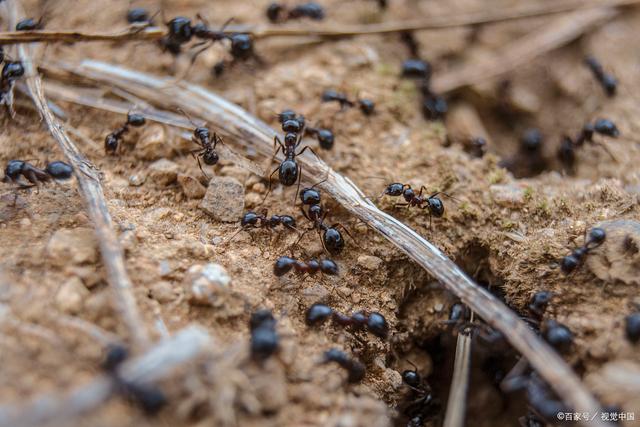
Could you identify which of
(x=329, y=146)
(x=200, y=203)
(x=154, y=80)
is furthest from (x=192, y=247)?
(x=154, y=80)

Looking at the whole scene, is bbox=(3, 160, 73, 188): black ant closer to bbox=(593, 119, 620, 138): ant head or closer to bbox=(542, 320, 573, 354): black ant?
bbox=(542, 320, 573, 354): black ant

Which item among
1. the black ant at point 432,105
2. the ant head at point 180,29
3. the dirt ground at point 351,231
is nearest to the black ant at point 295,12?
the dirt ground at point 351,231

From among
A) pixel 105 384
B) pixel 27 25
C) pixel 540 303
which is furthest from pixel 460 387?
pixel 27 25

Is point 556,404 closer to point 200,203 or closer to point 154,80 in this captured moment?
point 200,203

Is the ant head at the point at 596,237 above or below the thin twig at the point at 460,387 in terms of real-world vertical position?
above

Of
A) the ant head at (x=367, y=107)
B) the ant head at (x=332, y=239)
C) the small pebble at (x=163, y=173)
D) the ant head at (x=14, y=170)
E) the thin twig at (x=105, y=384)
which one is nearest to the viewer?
the thin twig at (x=105, y=384)

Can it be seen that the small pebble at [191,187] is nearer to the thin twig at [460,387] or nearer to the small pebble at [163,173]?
the small pebble at [163,173]

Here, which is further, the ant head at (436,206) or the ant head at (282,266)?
A: the ant head at (436,206)

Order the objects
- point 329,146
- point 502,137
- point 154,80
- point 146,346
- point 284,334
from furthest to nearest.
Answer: point 502,137 < point 154,80 < point 329,146 < point 284,334 < point 146,346
